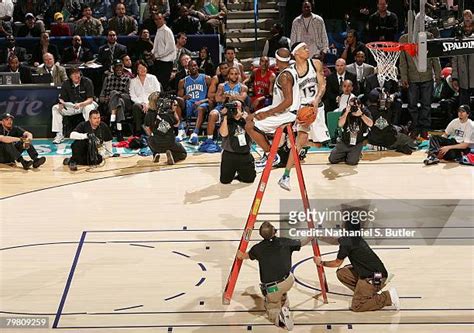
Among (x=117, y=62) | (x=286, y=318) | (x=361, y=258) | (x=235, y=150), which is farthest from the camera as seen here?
(x=117, y=62)

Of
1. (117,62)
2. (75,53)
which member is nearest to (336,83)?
(117,62)

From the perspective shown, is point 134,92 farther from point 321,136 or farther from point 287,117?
point 287,117

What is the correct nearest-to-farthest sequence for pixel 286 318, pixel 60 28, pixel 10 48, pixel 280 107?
pixel 286 318, pixel 280 107, pixel 10 48, pixel 60 28

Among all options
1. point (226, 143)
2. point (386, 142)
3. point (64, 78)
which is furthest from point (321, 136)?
point (64, 78)

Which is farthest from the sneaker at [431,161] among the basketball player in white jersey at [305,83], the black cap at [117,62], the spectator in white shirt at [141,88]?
the black cap at [117,62]

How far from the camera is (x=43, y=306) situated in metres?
10.8

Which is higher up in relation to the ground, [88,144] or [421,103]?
[421,103]

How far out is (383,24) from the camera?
816 inches

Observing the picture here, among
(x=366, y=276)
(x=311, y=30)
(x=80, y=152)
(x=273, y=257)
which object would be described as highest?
(x=311, y=30)

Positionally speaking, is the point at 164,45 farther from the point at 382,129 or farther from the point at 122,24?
the point at 382,129

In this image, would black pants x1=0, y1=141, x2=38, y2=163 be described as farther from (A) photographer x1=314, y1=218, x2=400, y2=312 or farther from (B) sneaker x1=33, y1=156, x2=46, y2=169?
(A) photographer x1=314, y1=218, x2=400, y2=312

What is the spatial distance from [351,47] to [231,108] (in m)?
6.04

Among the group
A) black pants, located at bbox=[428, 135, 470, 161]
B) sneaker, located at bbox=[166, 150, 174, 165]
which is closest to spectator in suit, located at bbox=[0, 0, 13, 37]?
sneaker, located at bbox=[166, 150, 174, 165]

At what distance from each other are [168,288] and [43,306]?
154 centimetres
